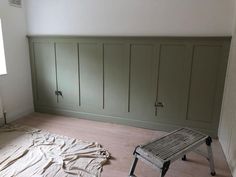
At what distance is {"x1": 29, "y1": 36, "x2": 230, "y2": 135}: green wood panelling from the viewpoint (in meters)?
2.44

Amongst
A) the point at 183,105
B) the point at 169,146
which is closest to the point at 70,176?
the point at 169,146

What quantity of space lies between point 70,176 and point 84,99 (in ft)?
4.68

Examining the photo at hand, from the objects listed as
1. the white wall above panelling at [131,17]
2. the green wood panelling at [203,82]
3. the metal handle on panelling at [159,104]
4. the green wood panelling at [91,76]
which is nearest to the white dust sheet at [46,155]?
the green wood panelling at [91,76]

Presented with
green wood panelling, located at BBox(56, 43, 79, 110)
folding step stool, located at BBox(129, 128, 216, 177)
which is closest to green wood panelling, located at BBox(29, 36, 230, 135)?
green wood panelling, located at BBox(56, 43, 79, 110)

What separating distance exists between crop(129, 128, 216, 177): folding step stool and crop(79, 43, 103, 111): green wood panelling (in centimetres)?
141

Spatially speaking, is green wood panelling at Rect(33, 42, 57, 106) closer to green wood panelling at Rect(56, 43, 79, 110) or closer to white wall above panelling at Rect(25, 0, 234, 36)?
Result: green wood panelling at Rect(56, 43, 79, 110)

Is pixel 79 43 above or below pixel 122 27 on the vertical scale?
below

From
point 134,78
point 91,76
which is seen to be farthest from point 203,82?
point 91,76

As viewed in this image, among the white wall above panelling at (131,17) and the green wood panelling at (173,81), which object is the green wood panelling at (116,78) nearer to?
the white wall above panelling at (131,17)

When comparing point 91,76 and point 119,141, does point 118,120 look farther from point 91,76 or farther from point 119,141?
point 91,76

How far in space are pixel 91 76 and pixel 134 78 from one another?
66 cm

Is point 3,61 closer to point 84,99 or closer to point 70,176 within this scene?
point 84,99

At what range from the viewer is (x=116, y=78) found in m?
2.83

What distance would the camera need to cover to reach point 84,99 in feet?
10.1
